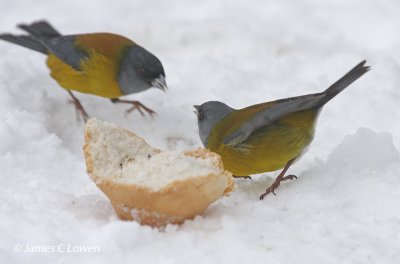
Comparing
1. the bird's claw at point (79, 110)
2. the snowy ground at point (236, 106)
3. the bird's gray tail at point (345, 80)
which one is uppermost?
the bird's gray tail at point (345, 80)

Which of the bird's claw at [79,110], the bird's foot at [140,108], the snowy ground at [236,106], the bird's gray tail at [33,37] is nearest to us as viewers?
the snowy ground at [236,106]

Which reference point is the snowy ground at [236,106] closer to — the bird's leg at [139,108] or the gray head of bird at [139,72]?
the bird's leg at [139,108]

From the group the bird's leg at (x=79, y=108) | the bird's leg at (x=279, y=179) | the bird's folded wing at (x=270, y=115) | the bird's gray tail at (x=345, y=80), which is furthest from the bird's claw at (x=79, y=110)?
the bird's gray tail at (x=345, y=80)

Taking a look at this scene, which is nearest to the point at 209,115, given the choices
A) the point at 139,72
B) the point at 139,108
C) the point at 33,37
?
the point at 139,72

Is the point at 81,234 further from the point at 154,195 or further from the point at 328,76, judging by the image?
the point at 328,76

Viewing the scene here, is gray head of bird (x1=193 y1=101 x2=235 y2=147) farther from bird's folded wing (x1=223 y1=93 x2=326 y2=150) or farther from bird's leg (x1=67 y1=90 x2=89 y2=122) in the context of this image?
bird's leg (x1=67 y1=90 x2=89 y2=122)

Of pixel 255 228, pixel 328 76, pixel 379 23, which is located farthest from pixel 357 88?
pixel 255 228

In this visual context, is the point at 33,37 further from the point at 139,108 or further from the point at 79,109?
the point at 139,108
